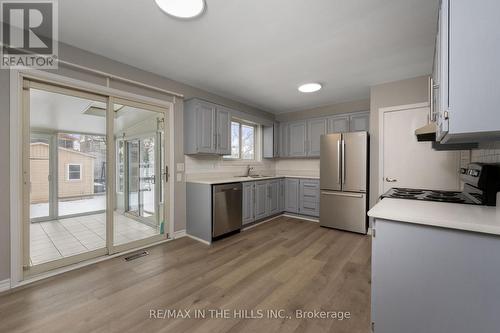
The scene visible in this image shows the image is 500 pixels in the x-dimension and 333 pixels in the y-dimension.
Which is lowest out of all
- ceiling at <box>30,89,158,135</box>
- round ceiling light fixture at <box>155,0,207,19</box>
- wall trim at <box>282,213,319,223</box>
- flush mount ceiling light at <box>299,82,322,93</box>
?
wall trim at <box>282,213,319,223</box>

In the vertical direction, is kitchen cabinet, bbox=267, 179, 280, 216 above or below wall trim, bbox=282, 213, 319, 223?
above

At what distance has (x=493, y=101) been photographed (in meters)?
0.98

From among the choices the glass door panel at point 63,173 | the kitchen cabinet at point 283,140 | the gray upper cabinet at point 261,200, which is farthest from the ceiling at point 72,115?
the kitchen cabinet at point 283,140

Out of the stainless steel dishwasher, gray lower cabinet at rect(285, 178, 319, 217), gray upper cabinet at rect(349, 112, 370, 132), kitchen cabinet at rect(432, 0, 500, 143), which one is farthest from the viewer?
gray lower cabinet at rect(285, 178, 319, 217)

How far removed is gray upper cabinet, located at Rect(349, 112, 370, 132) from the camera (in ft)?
13.3

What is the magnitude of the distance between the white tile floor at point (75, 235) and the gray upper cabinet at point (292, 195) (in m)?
2.80

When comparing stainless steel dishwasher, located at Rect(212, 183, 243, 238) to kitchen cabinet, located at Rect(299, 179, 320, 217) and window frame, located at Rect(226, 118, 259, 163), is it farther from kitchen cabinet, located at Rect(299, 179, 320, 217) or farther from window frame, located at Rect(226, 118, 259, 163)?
kitchen cabinet, located at Rect(299, 179, 320, 217)

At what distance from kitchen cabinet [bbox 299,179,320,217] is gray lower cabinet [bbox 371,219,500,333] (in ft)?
10.1

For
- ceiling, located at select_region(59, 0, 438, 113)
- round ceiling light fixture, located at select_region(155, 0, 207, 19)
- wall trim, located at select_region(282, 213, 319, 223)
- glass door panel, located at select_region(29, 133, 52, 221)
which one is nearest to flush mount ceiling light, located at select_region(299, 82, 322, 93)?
ceiling, located at select_region(59, 0, 438, 113)

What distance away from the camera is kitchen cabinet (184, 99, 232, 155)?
11.1 feet

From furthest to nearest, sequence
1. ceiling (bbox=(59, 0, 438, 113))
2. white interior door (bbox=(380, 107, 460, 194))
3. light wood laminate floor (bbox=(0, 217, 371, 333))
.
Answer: white interior door (bbox=(380, 107, 460, 194)) < ceiling (bbox=(59, 0, 438, 113)) < light wood laminate floor (bbox=(0, 217, 371, 333))

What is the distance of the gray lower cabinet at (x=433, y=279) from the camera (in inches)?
40.6

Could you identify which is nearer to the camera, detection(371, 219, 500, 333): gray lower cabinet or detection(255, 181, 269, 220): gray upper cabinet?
detection(371, 219, 500, 333): gray lower cabinet

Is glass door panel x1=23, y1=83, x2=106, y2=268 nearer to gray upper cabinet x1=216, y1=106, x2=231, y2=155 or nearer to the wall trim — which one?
gray upper cabinet x1=216, y1=106, x2=231, y2=155
